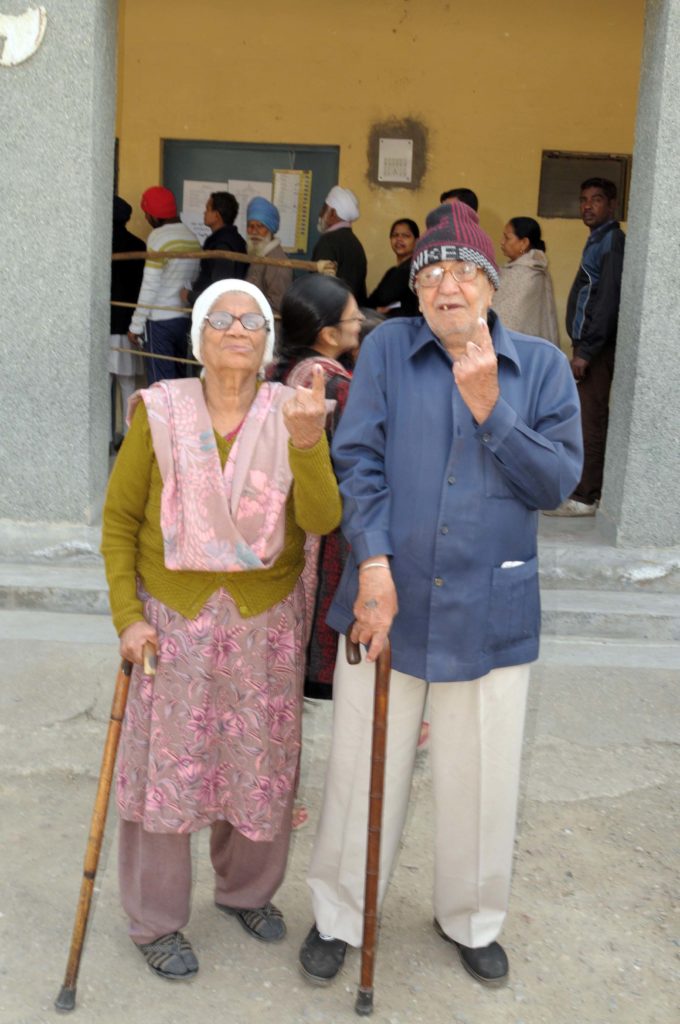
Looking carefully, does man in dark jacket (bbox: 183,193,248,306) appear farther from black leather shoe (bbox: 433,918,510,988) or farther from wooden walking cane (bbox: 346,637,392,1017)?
black leather shoe (bbox: 433,918,510,988)

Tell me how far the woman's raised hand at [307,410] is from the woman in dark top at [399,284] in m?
5.03

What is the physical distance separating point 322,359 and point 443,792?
1240 millimetres

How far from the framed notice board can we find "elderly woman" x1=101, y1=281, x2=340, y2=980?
6.34 meters

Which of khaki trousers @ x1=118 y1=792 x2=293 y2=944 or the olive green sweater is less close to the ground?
the olive green sweater

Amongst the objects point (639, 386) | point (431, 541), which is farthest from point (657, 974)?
point (639, 386)

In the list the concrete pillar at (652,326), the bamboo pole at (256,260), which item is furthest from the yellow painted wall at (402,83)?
the concrete pillar at (652,326)

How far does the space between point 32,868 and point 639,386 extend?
11.4 feet

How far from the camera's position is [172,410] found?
8.85 ft

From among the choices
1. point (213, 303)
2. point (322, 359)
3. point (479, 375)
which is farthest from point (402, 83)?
point (479, 375)

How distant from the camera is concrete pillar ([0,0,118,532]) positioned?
5.17 meters

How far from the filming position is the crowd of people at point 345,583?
2.64m

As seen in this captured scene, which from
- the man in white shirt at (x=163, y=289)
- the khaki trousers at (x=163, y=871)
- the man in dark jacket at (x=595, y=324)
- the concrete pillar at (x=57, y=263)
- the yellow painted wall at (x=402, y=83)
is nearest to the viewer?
the khaki trousers at (x=163, y=871)

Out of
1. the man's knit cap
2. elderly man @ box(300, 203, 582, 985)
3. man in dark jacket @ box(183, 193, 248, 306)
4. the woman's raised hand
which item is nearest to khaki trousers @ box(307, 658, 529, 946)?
elderly man @ box(300, 203, 582, 985)

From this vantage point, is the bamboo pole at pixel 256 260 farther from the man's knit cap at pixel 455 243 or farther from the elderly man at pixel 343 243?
the man's knit cap at pixel 455 243
